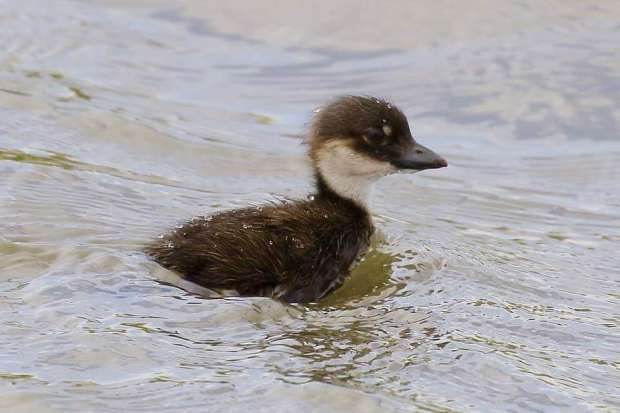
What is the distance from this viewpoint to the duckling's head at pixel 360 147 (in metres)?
8.03

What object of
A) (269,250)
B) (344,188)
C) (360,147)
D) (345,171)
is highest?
(360,147)

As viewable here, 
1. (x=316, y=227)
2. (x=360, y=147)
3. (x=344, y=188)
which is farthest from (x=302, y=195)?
(x=316, y=227)

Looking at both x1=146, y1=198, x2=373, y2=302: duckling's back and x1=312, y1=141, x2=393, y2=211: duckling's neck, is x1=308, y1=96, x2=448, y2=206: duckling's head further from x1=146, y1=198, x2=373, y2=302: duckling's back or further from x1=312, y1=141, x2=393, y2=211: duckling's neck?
x1=146, y1=198, x2=373, y2=302: duckling's back

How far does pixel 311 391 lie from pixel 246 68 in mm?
7420

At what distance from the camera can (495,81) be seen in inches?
495

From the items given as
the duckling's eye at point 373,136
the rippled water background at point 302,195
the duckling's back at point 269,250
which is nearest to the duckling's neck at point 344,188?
the duckling's back at point 269,250

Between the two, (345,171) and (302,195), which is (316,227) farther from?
(302,195)

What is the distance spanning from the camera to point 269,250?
7.39 meters

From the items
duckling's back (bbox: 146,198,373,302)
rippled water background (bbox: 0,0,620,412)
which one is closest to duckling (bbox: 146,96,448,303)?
duckling's back (bbox: 146,198,373,302)

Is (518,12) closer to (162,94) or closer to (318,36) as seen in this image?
(318,36)

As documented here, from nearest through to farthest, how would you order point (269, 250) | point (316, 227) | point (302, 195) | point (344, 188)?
point (269, 250) → point (316, 227) → point (344, 188) → point (302, 195)

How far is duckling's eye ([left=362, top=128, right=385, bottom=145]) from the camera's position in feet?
26.3

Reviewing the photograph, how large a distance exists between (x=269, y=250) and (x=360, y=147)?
1011mm

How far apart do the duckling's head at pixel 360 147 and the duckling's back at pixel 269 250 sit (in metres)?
0.23
